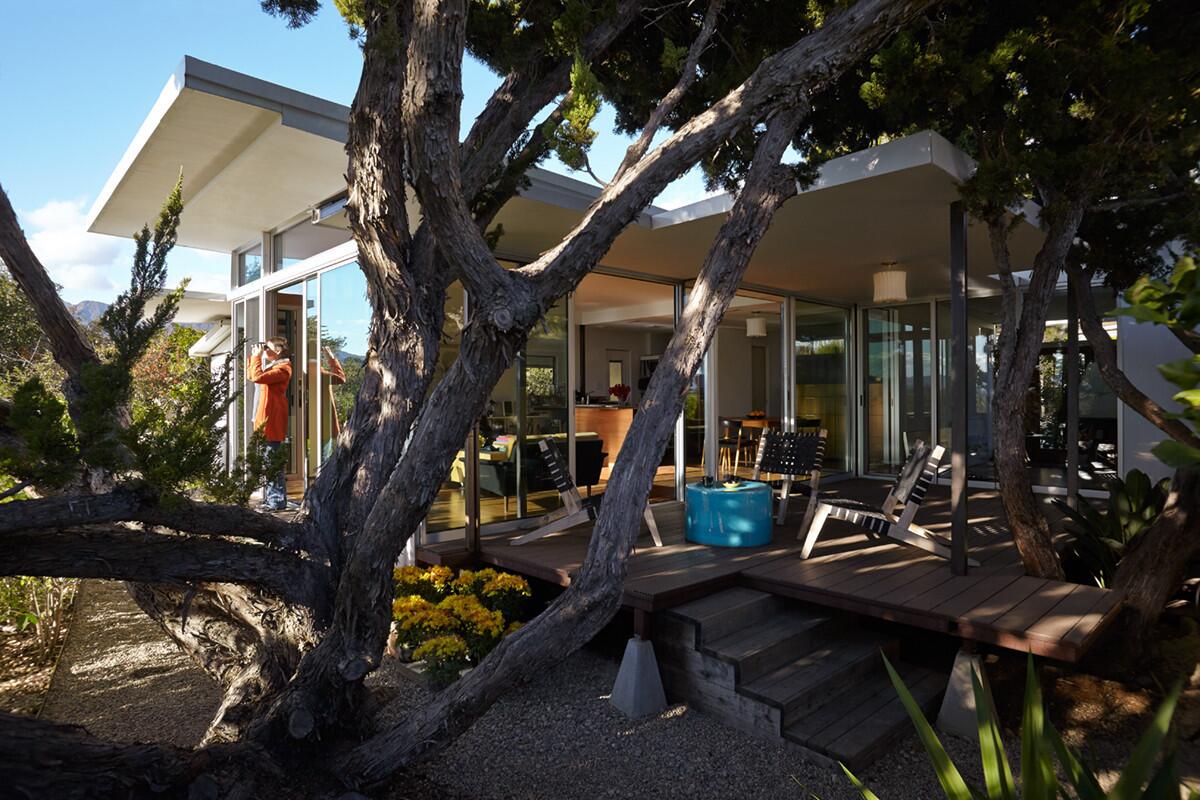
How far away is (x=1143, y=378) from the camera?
7062mm

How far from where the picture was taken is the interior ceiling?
14.8 feet

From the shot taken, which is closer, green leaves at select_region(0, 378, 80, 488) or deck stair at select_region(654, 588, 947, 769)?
green leaves at select_region(0, 378, 80, 488)

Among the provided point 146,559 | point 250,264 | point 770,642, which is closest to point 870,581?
point 770,642

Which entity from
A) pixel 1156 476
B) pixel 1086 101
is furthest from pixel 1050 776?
pixel 1156 476

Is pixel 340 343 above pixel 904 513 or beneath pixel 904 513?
above

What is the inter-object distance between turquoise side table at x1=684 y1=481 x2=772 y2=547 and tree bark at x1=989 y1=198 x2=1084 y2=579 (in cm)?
156

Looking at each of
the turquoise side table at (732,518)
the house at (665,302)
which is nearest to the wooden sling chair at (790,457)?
the turquoise side table at (732,518)

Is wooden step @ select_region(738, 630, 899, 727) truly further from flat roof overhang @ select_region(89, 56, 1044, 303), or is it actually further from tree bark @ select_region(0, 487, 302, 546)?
flat roof overhang @ select_region(89, 56, 1044, 303)

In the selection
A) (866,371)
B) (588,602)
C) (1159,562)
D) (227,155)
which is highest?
(227,155)

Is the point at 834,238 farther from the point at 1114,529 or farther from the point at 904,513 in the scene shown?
the point at 1114,529

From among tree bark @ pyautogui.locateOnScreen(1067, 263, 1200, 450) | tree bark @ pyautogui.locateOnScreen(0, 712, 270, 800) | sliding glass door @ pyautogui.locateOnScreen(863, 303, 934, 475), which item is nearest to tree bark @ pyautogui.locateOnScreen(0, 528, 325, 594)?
tree bark @ pyautogui.locateOnScreen(0, 712, 270, 800)

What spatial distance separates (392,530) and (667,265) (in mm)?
4748

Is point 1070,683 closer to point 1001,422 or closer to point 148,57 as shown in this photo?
point 1001,422

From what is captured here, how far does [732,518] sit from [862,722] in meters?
1.84
